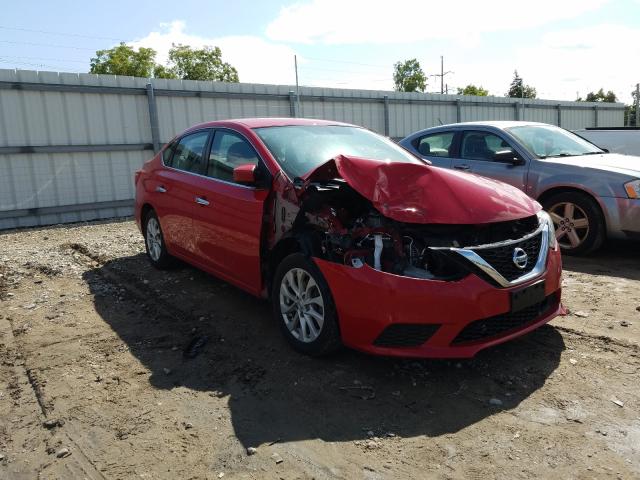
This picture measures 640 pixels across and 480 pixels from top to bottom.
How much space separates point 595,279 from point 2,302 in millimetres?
5808

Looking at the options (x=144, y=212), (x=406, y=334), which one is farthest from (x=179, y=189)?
(x=406, y=334)

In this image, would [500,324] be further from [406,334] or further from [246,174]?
[246,174]

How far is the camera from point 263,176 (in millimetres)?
4066

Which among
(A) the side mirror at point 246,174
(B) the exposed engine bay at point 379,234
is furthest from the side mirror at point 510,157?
(A) the side mirror at point 246,174

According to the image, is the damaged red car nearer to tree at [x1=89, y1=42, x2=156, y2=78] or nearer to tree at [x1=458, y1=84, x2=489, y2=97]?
tree at [x1=89, y1=42, x2=156, y2=78]

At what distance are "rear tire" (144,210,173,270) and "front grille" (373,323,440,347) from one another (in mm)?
3335

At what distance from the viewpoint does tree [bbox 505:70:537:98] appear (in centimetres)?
7916

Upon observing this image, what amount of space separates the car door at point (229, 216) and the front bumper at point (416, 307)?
1.02 metres

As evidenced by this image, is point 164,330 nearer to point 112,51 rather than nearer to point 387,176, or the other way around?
point 387,176

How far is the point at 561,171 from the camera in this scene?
20.4 feet

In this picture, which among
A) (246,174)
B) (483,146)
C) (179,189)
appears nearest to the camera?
(246,174)

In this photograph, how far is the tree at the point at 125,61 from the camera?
160 ft

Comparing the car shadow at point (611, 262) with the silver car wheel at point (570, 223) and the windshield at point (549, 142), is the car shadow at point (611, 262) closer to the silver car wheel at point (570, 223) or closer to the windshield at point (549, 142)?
the silver car wheel at point (570, 223)

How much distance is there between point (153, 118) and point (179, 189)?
21.9 ft
